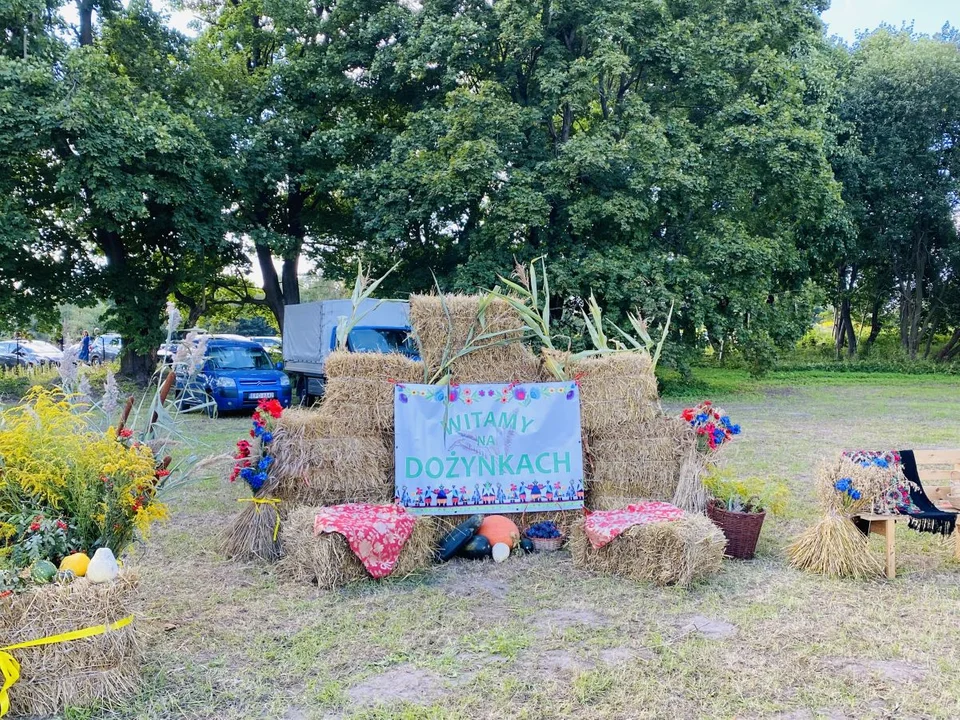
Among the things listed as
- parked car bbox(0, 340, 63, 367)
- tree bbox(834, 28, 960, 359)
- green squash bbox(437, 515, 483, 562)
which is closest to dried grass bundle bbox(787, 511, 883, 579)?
green squash bbox(437, 515, 483, 562)

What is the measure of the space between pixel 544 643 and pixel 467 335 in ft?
8.44

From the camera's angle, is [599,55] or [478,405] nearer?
[478,405]

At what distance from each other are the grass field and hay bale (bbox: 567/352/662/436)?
113cm

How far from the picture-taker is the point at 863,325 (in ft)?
112

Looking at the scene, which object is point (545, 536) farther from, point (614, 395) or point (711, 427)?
point (711, 427)

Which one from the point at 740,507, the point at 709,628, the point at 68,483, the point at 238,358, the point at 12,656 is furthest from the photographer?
the point at 238,358

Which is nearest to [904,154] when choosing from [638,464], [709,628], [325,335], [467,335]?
[325,335]

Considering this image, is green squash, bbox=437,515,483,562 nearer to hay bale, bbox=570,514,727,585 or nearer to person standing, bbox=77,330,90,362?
hay bale, bbox=570,514,727,585

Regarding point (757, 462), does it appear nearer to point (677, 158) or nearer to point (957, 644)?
point (957, 644)

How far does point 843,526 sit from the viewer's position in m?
4.84

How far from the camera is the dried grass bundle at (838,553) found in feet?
15.6

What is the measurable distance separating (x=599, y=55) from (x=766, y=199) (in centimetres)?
564

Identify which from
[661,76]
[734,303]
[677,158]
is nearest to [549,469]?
[677,158]

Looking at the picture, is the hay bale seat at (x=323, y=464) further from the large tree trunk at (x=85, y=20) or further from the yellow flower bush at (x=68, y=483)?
the large tree trunk at (x=85, y=20)
